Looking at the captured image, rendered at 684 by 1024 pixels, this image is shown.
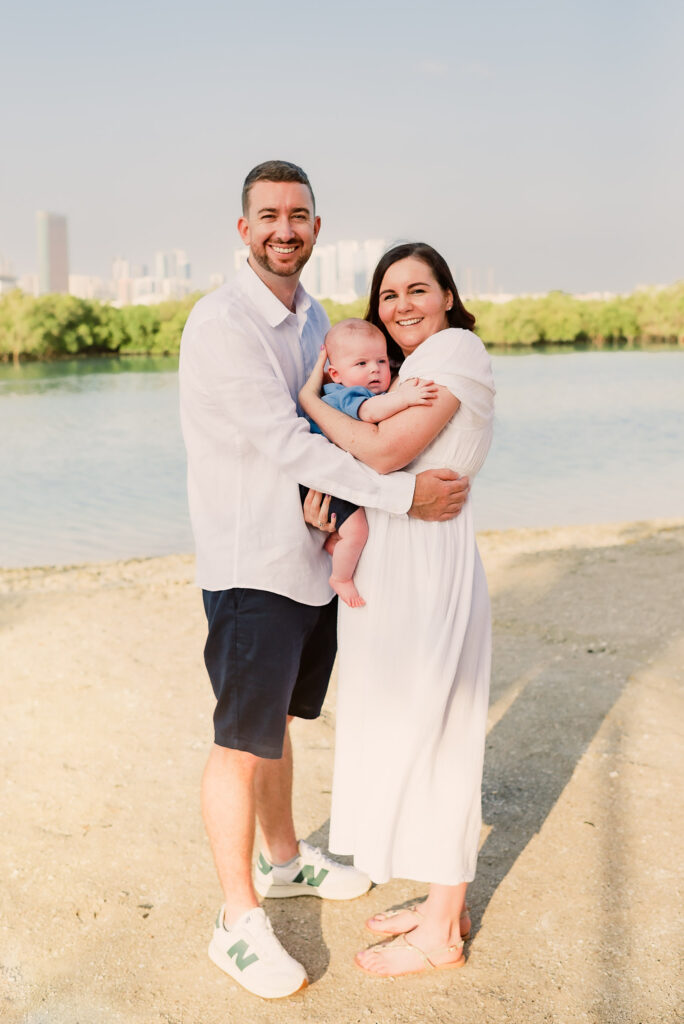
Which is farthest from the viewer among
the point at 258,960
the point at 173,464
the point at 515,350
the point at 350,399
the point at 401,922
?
the point at 515,350

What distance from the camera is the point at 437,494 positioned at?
2328 millimetres

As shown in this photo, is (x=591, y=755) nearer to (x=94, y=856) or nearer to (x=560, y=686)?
(x=560, y=686)

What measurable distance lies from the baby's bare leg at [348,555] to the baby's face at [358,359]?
35 centimetres

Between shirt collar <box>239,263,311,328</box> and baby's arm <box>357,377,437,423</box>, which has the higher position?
shirt collar <box>239,263,311,328</box>

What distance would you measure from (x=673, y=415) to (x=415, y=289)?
76.3ft

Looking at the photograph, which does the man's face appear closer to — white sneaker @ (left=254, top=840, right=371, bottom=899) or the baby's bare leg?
the baby's bare leg

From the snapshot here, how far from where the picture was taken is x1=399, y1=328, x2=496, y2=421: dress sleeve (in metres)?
2.28

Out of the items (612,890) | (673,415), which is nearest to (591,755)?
(612,890)

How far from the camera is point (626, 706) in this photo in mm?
4508

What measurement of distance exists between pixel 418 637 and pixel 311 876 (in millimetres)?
1115

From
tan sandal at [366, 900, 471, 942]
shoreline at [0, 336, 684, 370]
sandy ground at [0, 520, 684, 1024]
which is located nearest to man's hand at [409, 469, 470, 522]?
tan sandal at [366, 900, 471, 942]

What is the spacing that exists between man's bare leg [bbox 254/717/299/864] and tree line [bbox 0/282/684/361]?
46.3m

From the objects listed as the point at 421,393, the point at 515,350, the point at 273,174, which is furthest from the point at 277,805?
the point at 515,350

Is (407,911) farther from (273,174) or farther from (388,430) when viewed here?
(273,174)
